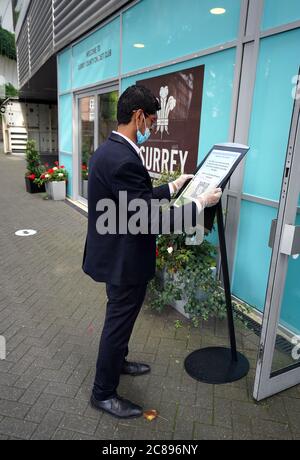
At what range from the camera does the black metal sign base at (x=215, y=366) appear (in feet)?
8.63

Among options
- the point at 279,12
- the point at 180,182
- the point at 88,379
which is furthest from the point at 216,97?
the point at 88,379

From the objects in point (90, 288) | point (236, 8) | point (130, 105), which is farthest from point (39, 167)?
point (130, 105)

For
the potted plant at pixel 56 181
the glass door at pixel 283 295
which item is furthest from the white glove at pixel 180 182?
the potted plant at pixel 56 181

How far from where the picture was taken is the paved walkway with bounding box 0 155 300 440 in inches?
84.7

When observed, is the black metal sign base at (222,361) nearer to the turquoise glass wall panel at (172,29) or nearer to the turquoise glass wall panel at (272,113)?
the turquoise glass wall panel at (272,113)

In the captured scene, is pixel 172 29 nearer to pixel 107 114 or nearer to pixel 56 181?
pixel 107 114

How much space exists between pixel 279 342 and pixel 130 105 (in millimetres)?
1834

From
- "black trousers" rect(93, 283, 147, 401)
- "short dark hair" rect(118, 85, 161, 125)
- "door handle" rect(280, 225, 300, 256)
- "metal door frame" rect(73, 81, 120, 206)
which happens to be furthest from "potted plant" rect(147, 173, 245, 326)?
"metal door frame" rect(73, 81, 120, 206)

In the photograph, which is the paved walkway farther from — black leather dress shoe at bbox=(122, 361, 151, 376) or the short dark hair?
the short dark hair

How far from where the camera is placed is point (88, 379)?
2.58m

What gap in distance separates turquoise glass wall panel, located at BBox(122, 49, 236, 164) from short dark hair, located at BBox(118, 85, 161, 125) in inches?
70.7

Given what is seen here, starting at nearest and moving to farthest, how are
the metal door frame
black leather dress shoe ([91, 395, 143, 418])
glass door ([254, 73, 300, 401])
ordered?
glass door ([254, 73, 300, 401])
black leather dress shoe ([91, 395, 143, 418])
the metal door frame

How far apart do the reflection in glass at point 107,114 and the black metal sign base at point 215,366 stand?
5.04 m
